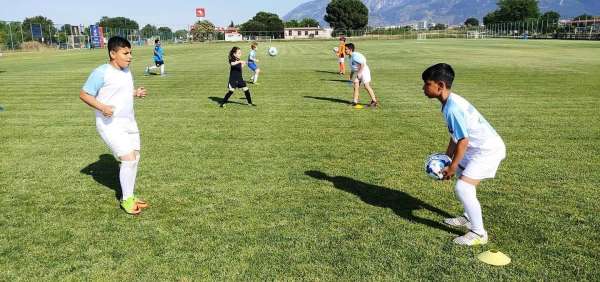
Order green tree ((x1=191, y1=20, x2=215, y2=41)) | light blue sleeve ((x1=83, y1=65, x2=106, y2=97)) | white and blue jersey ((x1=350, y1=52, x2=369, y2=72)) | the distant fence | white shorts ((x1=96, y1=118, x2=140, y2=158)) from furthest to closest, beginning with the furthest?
green tree ((x1=191, y1=20, x2=215, y2=41))
the distant fence
white and blue jersey ((x1=350, y1=52, x2=369, y2=72))
white shorts ((x1=96, y1=118, x2=140, y2=158))
light blue sleeve ((x1=83, y1=65, x2=106, y2=97))

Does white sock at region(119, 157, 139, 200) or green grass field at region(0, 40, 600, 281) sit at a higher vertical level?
white sock at region(119, 157, 139, 200)

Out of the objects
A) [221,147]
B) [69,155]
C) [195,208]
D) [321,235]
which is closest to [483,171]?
[321,235]

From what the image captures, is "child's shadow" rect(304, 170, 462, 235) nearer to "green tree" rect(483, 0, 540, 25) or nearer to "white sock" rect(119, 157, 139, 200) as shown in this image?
"white sock" rect(119, 157, 139, 200)

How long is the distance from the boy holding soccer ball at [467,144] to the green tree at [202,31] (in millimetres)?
128124

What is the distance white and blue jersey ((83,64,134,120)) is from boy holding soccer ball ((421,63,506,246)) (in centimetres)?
340

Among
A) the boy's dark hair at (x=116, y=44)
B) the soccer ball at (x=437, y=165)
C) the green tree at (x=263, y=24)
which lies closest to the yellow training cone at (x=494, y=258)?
the soccer ball at (x=437, y=165)

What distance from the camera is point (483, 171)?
4.55 m

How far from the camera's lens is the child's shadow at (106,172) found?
6.79 meters

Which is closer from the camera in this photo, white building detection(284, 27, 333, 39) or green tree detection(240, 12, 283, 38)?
green tree detection(240, 12, 283, 38)

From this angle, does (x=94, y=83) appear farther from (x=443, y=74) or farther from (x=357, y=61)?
(x=357, y=61)

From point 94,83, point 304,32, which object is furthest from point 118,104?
point 304,32

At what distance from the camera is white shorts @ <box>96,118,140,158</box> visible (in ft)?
17.4

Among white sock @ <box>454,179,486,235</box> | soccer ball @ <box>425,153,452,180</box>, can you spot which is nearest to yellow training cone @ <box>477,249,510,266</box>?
white sock @ <box>454,179,486,235</box>

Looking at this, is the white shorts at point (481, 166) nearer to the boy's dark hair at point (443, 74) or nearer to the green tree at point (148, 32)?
the boy's dark hair at point (443, 74)
